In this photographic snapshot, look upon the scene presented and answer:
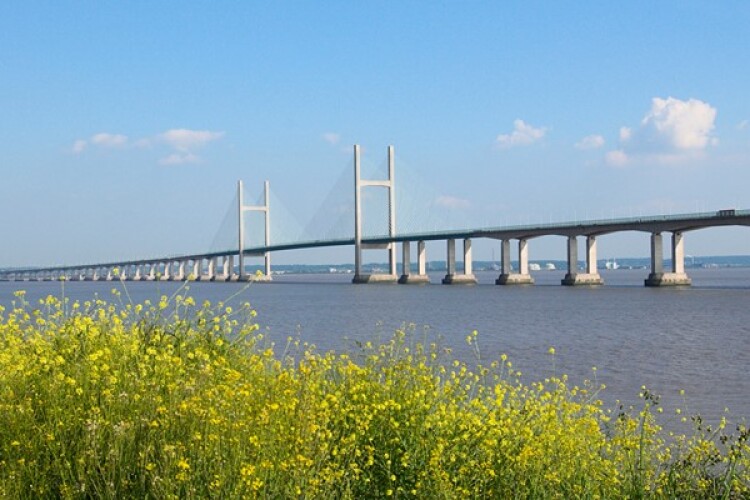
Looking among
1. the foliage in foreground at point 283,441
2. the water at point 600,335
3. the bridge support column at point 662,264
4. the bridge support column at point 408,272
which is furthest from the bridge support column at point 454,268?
the foliage in foreground at point 283,441

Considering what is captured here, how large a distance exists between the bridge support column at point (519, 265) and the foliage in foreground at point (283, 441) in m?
113

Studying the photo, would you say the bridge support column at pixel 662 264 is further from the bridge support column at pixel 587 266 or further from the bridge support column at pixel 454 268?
the bridge support column at pixel 454 268

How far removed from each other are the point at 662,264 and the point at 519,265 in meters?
24.2

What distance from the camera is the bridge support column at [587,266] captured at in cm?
11112

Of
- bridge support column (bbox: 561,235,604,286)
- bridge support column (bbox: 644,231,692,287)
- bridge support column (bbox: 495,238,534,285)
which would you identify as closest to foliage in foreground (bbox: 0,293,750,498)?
bridge support column (bbox: 644,231,692,287)

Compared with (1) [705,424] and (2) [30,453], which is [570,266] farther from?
(2) [30,453]

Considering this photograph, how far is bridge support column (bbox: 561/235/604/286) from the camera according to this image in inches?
4375

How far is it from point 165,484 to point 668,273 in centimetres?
10591

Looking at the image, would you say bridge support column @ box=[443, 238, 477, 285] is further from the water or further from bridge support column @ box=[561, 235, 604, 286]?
the water

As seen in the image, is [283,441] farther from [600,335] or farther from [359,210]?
[359,210]

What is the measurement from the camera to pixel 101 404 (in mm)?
8203

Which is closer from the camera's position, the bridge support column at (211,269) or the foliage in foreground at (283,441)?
the foliage in foreground at (283,441)

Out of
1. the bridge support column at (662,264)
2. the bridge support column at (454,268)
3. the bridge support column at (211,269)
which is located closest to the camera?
the bridge support column at (662,264)

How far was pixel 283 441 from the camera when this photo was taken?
7496 mm
